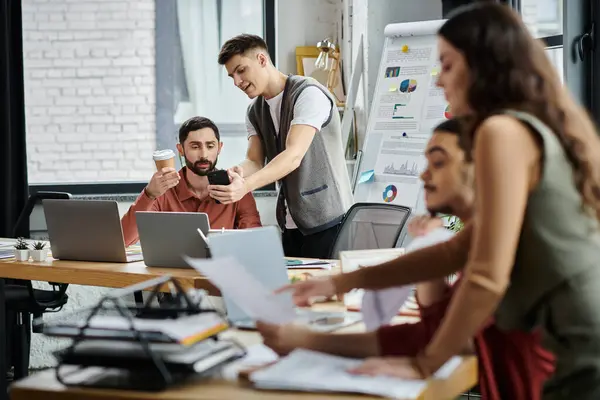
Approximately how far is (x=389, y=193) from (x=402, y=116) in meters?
0.42

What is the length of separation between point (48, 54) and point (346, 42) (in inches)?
70.9

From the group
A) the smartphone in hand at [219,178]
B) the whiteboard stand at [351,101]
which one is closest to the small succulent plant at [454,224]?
the whiteboard stand at [351,101]

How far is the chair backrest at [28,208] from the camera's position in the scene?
4.24 meters

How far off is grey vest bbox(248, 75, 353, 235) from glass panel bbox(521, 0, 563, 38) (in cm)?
109

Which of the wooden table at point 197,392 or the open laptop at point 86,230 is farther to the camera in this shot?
the open laptop at point 86,230

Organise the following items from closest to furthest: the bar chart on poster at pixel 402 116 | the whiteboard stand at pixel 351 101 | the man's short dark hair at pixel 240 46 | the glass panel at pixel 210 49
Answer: the man's short dark hair at pixel 240 46 < the bar chart on poster at pixel 402 116 < the whiteboard stand at pixel 351 101 < the glass panel at pixel 210 49

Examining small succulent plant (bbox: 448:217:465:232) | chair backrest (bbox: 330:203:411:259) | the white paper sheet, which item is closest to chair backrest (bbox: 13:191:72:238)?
chair backrest (bbox: 330:203:411:259)

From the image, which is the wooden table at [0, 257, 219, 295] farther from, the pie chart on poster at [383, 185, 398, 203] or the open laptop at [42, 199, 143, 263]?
the pie chart on poster at [383, 185, 398, 203]

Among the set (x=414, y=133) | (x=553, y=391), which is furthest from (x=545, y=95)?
(x=414, y=133)

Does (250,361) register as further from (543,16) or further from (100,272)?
(543,16)

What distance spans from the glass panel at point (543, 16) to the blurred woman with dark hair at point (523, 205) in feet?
9.12

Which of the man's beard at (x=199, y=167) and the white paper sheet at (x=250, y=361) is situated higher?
the man's beard at (x=199, y=167)

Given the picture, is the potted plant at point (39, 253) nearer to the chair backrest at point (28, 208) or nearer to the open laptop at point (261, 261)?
the chair backrest at point (28, 208)

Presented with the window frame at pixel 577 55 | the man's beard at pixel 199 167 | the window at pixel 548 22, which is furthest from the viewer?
the window at pixel 548 22
